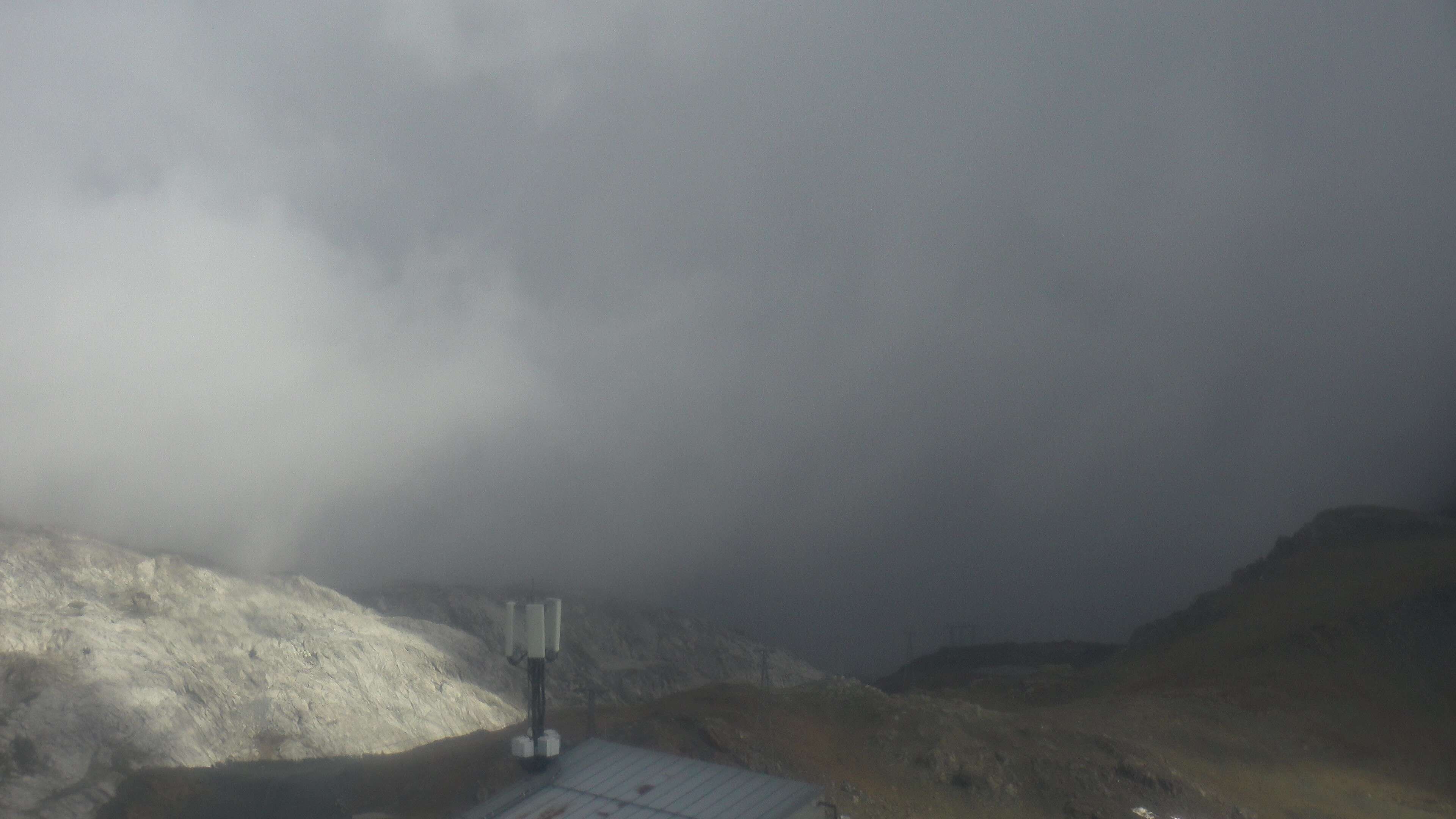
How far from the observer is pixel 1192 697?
52031mm

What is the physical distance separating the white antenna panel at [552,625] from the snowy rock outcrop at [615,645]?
72.3m

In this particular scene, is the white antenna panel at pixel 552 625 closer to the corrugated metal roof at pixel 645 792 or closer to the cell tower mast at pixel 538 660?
the cell tower mast at pixel 538 660

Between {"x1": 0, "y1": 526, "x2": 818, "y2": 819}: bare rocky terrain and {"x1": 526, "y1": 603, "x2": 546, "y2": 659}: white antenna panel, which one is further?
{"x1": 0, "y1": 526, "x2": 818, "y2": 819}: bare rocky terrain

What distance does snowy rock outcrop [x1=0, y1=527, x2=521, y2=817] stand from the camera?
166 ft

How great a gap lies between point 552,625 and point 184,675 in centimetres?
5629

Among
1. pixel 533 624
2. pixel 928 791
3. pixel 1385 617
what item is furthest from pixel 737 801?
pixel 1385 617

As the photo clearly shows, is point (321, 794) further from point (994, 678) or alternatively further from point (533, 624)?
point (994, 678)

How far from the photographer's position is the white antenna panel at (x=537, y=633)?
17.9 m

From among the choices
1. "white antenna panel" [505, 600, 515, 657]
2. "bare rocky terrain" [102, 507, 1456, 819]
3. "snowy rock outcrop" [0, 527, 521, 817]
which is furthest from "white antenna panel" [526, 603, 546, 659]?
"snowy rock outcrop" [0, 527, 521, 817]

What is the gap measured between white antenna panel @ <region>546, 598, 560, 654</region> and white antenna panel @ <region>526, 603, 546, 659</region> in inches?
2.2

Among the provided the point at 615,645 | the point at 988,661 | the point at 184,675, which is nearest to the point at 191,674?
the point at 184,675

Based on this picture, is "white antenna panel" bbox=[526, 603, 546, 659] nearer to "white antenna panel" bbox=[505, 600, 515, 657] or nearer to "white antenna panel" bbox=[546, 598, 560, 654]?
"white antenna panel" bbox=[546, 598, 560, 654]

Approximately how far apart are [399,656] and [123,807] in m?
35.6

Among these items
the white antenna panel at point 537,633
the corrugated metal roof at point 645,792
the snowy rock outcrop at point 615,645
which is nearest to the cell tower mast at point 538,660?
the white antenna panel at point 537,633
